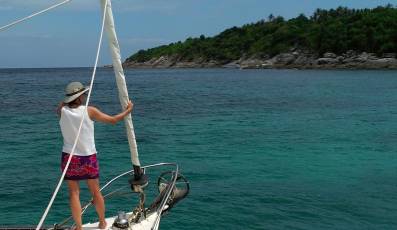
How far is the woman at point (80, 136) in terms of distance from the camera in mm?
7004

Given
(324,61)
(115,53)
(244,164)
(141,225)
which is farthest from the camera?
(324,61)

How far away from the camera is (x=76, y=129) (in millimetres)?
7055

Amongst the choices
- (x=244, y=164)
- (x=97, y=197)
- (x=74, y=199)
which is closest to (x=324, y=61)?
(x=244, y=164)

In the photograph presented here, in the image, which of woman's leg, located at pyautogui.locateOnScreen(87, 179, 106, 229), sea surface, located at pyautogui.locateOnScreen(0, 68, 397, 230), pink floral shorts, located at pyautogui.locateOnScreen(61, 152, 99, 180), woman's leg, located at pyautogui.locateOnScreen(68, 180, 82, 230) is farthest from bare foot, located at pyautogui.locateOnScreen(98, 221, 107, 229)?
sea surface, located at pyautogui.locateOnScreen(0, 68, 397, 230)

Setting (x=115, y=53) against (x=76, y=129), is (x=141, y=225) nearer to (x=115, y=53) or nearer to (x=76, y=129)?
(x=76, y=129)

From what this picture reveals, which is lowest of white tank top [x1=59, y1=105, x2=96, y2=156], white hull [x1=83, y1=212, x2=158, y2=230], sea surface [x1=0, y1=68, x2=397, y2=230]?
sea surface [x1=0, y1=68, x2=397, y2=230]

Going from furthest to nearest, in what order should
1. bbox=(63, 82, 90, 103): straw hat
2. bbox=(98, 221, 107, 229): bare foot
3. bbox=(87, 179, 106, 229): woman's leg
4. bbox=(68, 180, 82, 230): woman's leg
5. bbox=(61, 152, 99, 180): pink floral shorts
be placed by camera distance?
bbox=(98, 221, 107, 229): bare foot < bbox=(87, 179, 106, 229): woman's leg < bbox=(68, 180, 82, 230): woman's leg < bbox=(61, 152, 99, 180): pink floral shorts < bbox=(63, 82, 90, 103): straw hat

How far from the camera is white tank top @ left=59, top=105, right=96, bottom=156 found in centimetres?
701

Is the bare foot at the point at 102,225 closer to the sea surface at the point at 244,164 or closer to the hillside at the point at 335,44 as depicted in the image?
the sea surface at the point at 244,164

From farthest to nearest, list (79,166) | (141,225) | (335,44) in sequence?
(335,44) → (141,225) → (79,166)

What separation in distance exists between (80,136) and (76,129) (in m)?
0.11

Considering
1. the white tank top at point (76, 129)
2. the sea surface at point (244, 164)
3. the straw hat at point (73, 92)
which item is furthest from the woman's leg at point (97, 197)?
the sea surface at point (244, 164)

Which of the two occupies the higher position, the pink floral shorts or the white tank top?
the white tank top

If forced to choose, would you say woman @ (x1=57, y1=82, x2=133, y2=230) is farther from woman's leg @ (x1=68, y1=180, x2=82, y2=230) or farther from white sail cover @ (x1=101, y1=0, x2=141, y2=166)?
white sail cover @ (x1=101, y1=0, x2=141, y2=166)
